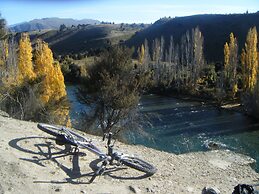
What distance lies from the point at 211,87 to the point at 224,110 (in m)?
12.8

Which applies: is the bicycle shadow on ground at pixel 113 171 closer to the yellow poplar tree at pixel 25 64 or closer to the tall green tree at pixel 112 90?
the tall green tree at pixel 112 90

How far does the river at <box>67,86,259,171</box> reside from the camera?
96.9 ft

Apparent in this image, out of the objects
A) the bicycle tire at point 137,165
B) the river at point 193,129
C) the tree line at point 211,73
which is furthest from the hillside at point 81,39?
the bicycle tire at point 137,165

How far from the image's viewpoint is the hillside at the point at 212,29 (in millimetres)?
100400

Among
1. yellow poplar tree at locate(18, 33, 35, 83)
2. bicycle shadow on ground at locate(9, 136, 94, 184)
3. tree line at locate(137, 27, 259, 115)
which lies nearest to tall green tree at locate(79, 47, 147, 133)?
bicycle shadow on ground at locate(9, 136, 94, 184)

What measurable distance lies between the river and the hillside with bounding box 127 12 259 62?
153 ft

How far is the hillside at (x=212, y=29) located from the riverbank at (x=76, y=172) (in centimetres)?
7987

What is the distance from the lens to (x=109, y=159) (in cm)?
1210

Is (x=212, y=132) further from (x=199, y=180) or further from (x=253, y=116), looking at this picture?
(x=199, y=180)

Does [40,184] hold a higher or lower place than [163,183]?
higher

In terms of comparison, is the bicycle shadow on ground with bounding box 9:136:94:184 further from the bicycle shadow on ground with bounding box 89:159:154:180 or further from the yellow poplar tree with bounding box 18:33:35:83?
the yellow poplar tree with bounding box 18:33:35:83

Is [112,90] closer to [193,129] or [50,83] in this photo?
[50,83]

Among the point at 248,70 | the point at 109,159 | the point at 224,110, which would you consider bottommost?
the point at 224,110

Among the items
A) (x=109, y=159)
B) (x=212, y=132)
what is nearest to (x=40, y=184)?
(x=109, y=159)
